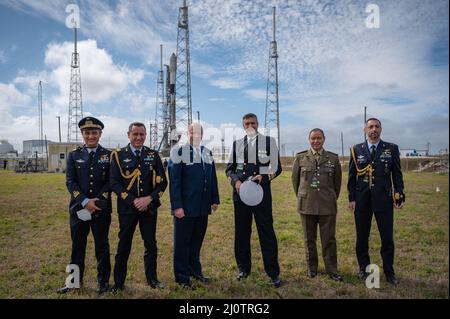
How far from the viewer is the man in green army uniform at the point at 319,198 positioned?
5012 mm

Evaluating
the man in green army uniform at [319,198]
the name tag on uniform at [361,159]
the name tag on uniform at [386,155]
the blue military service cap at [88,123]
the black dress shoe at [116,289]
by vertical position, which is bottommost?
the black dress shoe at [116,289]

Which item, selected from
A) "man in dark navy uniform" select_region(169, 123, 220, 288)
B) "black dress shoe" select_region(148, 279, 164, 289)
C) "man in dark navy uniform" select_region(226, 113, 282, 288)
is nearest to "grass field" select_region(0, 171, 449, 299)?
"black dress shoe" select_region(148, 279, 164, 289)

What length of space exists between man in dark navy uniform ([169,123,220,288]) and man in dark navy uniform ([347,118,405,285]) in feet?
7.55

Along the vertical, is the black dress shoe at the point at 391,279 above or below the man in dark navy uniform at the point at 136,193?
below

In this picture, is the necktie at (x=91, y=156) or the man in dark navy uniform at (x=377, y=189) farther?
the man in dark navy uniform at (x=377, y=189)

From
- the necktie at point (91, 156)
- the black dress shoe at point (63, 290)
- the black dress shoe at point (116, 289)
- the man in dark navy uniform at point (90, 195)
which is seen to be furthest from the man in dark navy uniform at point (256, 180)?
the black dress shoe at point (63, 290)

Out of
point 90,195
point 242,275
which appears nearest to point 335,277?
point 242,275

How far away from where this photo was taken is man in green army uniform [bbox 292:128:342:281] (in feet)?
16.4

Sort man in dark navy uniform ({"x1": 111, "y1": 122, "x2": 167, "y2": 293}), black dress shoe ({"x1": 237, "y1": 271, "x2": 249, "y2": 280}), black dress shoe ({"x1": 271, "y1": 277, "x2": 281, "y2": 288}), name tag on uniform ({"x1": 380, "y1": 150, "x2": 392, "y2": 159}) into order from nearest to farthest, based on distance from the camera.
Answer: man in dark navy uniform ({"x1": 111, "y1": 122, "x2": 167, "y2": 293})
black dress shoe ({"x1": 271, "y1": 277, "x2": 281, "y2": 288})
name tag on uniform ({"x1": 380, "y1": 150, "x2": 392, "y2": 159})
black dress shoe ({"x1": 237, "y1": 271, "x2": 249, "y2": 280})

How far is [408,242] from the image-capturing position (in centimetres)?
710

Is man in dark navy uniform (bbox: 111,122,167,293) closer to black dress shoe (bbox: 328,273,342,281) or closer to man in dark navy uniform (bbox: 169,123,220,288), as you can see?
man in dark navy uniform (bbox: 169,123,220,288)

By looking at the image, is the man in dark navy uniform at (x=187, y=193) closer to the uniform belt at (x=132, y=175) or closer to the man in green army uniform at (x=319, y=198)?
the uniform belt at (x=132, y=175)

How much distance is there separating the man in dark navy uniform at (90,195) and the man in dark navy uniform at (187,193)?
0.93 metres

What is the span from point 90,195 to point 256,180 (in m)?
2.35
